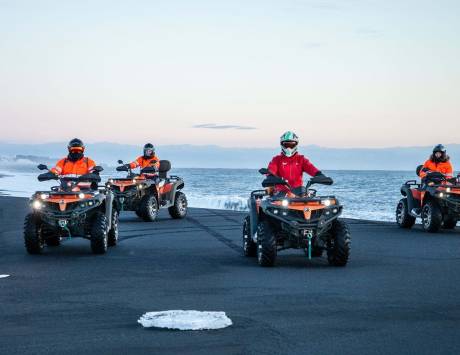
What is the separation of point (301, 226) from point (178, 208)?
42.6 feet

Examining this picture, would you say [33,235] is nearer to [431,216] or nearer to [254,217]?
[254,217]

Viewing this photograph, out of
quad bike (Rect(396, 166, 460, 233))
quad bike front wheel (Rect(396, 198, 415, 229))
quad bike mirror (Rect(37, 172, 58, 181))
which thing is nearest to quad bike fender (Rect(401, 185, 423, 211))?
quad bike (Rect(396, 166, 460, 233))

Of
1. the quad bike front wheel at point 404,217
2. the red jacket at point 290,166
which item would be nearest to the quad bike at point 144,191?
the quad bike front wheel at point 404,217

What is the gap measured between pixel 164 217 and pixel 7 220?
16.6 ft

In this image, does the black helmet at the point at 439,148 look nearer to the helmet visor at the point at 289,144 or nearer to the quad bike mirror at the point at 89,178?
the helmet visor at the point at 289,144

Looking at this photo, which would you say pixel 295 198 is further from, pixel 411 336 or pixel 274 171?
pixel 411 336

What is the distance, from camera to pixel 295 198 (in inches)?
521

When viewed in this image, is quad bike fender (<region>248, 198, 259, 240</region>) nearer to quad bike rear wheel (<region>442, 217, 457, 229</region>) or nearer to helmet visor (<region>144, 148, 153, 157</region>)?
quad bike rear wheel (<region>442, 217, 457, 229</region>)

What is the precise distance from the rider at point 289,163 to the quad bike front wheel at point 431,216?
778 cm

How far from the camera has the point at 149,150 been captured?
2516cm

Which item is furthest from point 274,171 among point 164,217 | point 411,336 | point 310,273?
point 164,217

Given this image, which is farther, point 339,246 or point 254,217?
point 254,217

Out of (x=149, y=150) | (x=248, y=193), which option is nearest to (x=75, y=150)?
(x=149, y=150)

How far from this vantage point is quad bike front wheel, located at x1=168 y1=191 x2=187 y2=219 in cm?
2567
